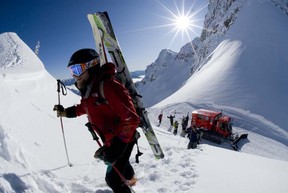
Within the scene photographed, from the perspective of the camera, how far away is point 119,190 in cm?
329

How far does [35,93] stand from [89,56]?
592 cm

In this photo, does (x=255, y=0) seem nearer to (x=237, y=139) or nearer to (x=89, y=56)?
(x=237, y=139)

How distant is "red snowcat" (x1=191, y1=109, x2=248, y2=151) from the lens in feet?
66.6

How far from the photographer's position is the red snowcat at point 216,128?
66.6 feet

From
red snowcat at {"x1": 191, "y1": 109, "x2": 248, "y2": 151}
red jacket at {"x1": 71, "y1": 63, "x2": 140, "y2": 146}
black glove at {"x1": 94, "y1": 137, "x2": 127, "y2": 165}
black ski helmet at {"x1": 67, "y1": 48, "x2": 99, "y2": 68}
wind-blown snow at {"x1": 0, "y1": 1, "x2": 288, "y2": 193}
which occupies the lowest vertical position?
red snowcat at {"x1": 191, "y1": 109, "x2": 248, "y2": 151}

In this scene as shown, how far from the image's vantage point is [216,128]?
830 inches

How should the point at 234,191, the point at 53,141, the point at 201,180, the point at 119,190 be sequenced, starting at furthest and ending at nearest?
the point at 53,141 → the point at 201,180 → the point at 234,191 → the point at 119,190

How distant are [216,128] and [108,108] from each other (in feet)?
63.8

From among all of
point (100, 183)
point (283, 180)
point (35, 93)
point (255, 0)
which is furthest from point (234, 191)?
point (255, 0)

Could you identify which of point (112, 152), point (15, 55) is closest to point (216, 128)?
point (15, 55)

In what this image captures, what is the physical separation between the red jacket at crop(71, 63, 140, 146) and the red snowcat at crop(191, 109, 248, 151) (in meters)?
18.4

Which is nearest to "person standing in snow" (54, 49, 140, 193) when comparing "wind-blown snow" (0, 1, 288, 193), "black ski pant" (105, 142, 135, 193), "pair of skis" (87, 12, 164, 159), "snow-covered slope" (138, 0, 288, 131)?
"black ski pant" (105, 142, 135, 193)

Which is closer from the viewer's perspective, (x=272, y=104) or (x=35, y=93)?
(x=35, y=93)

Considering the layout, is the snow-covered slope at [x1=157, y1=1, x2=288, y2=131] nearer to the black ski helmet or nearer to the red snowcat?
the red snowcat
